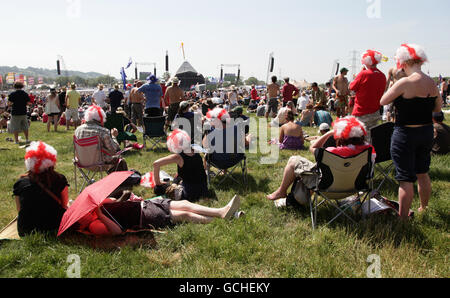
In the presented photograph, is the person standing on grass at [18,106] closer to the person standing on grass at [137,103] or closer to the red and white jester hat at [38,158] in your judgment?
the person standing on grass at [137,103]

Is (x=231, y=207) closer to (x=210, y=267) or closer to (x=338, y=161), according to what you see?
(x=210, y=267)

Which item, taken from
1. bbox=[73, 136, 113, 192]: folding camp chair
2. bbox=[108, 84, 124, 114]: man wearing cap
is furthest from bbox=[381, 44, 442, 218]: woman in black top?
bbox=[108, 84, 124, 114]: man wearing cap

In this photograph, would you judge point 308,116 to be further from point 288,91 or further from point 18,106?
point 18,106

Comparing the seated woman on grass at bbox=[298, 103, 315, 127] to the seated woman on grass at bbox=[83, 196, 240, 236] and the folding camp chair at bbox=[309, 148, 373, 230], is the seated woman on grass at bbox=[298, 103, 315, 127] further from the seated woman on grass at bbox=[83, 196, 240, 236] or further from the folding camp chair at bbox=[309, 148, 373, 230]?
the seated woman on grass at bbox=[83, 196, 240, 236]

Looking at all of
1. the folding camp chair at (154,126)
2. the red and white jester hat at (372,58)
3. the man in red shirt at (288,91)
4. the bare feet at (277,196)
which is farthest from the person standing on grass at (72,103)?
the red and white jester hat at (372,58)

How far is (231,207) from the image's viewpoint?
11.5ft

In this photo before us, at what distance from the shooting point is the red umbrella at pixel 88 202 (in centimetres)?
294

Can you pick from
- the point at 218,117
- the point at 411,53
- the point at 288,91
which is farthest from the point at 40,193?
the point at 288,91

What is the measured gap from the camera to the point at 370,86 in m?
4.81

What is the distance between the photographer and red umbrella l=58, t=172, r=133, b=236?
9.64 ft

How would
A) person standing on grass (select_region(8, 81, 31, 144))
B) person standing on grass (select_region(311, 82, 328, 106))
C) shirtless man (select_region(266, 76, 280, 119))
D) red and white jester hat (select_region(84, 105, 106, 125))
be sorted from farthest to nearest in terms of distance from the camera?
shirtless man (select_region(266, 76, 280, 119)) → person standing on grass (select_region(311, 82, 328, 106)) → person standing on grass (select_region(8, 81, 31, 144)) → red and white jester hat (select_region(84, 105, 106, 125))

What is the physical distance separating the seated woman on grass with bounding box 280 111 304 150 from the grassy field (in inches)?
138
